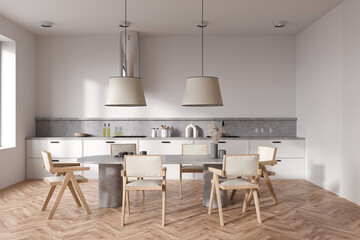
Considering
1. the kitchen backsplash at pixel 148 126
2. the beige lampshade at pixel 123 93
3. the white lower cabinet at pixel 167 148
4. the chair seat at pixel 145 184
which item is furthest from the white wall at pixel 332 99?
the beige lampshade at pixel 123 93

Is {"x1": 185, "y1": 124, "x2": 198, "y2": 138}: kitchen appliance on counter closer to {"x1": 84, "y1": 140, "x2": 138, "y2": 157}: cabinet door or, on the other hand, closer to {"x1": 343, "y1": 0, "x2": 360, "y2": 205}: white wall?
{"x1": 84, "y1": 140, "x2": 138, "y2": 157}: cabinet door

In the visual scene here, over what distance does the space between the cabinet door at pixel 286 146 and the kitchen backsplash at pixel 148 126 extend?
0.66 meters

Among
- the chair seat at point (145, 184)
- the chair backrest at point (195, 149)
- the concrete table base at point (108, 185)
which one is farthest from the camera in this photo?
the chair backrest at point (195, 149)

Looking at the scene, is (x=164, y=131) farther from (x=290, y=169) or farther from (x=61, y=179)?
(x=61, y=179)

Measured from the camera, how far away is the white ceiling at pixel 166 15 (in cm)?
569

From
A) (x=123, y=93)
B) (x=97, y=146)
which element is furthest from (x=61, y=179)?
(x=97, y=146)

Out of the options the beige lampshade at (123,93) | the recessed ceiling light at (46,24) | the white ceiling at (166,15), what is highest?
the white ceiling at (166,15)

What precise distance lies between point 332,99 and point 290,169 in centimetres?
192

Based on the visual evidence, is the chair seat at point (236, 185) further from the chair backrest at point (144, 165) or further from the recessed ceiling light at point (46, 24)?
the recessed ceiling light at point (46, 24)

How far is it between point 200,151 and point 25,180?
396 cm

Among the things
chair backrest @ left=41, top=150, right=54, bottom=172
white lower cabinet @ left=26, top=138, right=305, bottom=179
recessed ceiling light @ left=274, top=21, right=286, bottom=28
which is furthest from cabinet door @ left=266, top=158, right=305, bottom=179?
chair backrest @ left=41, top=150, right=54, bottom=172

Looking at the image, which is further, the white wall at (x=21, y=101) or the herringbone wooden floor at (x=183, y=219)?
the white wall at (x=21, y=101)

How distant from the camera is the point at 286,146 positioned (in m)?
7.14

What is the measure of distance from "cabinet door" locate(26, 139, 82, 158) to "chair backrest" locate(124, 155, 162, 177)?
340cm
